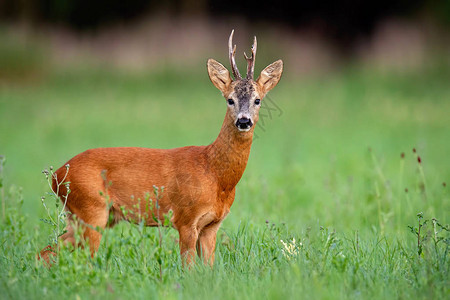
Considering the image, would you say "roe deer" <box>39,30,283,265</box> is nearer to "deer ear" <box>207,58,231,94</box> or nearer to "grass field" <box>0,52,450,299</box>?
"deer ear" <box>207,58,231,94</box>

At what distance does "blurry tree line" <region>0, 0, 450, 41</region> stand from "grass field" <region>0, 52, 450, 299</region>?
2522mm

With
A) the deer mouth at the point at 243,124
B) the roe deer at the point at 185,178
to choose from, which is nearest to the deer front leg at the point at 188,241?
the roe deer at the point at 185,178

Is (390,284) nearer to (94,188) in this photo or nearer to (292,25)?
(94,188)

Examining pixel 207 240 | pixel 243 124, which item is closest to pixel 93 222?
pixel 207 240

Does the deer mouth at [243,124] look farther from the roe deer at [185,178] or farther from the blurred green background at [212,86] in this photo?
the blurred green background at [212,86]

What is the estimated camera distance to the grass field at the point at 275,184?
4.28m

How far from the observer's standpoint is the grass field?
428 centimetres

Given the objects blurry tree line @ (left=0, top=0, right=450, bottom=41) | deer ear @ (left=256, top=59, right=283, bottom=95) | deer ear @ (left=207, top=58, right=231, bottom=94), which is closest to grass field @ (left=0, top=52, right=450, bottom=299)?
deer ear @ (left=256, top=59, right=283, bottom=95)

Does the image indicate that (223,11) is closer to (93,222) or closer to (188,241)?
(93,222)

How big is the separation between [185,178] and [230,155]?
42 cm

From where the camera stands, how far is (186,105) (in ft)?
60.3

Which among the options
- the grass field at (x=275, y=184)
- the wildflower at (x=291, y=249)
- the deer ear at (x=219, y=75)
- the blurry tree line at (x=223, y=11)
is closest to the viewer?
the grass field at (x=275, y=184)

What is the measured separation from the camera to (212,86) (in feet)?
64.7

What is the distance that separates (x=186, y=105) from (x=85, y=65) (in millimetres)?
5088
